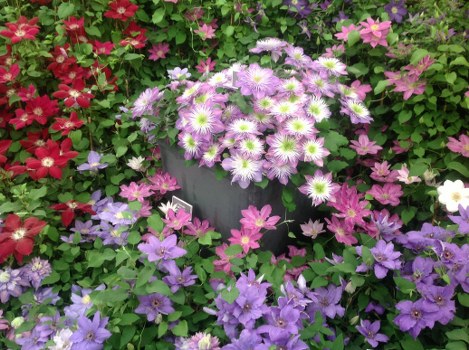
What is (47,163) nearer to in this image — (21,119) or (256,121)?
(21,119)

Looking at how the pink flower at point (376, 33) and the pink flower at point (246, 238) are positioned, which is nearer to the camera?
the pink flower at point (246, 238)

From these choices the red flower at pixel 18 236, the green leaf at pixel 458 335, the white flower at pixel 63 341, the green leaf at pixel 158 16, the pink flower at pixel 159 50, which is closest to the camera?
the green leaf at pixel 458 335

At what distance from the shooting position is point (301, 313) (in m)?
1.14

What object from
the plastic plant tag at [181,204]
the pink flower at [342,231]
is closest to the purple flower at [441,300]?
the pink flower at [342,231]

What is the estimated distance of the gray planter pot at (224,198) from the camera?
130 cm

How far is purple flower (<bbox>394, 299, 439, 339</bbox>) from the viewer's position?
101 cm

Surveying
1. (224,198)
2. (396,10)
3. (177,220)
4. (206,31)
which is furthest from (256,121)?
(396,10)

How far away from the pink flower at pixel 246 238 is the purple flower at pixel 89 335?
0.42 m

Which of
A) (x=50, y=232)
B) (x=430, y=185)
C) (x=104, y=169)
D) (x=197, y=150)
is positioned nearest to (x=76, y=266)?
(x=50, y=232)

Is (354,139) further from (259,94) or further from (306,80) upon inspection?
(259,94)

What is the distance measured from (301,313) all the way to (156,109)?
775mm

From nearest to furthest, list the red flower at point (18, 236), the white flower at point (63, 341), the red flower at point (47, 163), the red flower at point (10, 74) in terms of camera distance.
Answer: the white flower at point (63, 341) → the red flower at point (18, 236) → the red flower at point (47, 163) → the red flower at point (10, 74)

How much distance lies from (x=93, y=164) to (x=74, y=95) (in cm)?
28

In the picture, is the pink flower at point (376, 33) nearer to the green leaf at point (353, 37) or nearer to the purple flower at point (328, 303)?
the green leaf at point (353, 37)
